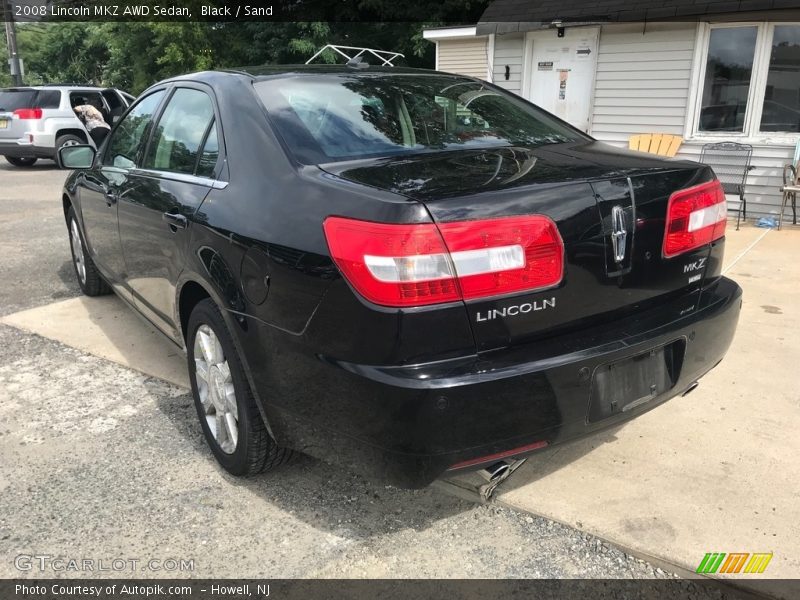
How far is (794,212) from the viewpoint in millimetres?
7852

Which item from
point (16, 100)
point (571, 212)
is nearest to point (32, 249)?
point (571, 212)

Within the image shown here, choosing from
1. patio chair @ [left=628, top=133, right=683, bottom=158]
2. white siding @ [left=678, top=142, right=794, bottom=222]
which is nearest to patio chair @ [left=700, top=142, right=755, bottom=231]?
white siding @ [left=678, top=142, right=794, bottom=222]

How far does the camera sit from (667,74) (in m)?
8.74

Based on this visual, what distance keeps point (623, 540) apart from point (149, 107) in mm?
3197

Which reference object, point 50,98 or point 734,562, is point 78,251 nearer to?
point 734,562

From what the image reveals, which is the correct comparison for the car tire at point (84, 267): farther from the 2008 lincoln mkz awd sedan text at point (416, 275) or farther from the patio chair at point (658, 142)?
the patio chair at point (658, 142)

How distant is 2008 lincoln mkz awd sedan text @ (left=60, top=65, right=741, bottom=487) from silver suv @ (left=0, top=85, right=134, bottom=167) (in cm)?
1331

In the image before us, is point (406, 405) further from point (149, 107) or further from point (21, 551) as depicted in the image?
point (149, 107)

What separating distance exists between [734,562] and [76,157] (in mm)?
4194

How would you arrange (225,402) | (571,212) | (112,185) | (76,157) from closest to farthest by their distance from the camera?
1. (571,212)
2. (225,402)
3. (112,185)
4. (76,157)

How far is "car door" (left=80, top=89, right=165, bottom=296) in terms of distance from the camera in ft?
12.0

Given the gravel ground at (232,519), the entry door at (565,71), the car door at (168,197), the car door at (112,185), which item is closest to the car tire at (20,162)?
the entry door at (565,71)

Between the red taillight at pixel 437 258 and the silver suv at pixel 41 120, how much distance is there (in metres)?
14.3

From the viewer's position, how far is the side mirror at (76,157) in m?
4.28
